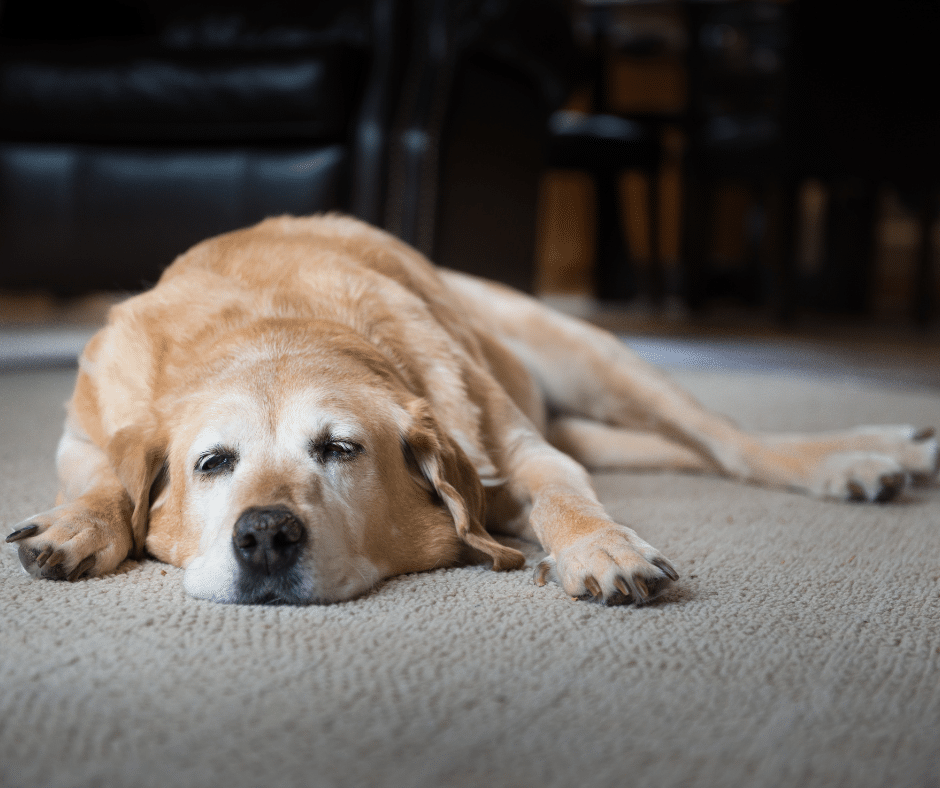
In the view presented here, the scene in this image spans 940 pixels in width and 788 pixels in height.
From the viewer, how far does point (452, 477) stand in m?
1.39

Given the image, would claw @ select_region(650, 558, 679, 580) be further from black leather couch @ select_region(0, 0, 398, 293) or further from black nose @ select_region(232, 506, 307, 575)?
black leather couch @ select_region(0, 0, 398, 293)

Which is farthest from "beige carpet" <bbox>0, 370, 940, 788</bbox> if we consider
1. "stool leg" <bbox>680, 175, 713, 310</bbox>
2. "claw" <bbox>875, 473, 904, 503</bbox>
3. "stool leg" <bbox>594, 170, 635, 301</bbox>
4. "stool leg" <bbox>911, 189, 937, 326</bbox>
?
"stool leg" <bbox>594, 170, 635, 301</bbox>

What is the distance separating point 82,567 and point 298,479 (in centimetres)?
34

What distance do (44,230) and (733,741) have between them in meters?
3.25

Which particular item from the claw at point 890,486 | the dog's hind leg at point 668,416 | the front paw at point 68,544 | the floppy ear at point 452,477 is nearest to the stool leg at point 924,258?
the dog's hind leg at point 668,416

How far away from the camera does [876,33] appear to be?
4.90 m

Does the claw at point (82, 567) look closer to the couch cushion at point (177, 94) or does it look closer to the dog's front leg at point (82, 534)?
the dog's front leg at point (82, 534)

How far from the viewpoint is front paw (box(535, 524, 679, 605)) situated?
1176 mm

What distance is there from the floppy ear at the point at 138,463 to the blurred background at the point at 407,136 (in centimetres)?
190

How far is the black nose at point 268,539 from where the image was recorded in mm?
1130

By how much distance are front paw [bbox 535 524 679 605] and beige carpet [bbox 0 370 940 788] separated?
0.08 ft

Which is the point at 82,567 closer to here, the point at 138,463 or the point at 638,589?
the point at 138,463

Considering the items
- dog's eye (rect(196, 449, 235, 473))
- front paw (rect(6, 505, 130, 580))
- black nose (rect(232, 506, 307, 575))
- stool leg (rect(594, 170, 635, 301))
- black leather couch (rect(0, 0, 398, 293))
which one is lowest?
stool leg (rect(594, 170, 635, 301))

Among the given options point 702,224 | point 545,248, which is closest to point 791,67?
point 702,224
